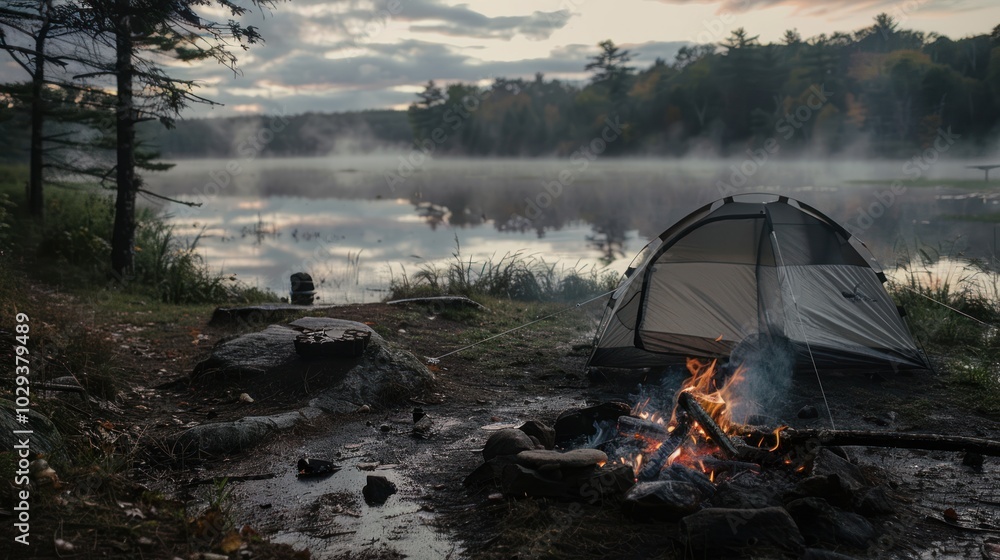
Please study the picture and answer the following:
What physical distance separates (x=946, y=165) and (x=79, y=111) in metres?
47.9

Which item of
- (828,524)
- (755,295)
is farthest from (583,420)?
(755,295)

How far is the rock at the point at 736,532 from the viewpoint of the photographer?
3.82 meters

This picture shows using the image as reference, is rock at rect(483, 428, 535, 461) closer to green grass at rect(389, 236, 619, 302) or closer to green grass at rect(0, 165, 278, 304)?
green grass at rect(389, 236, 619, 302)

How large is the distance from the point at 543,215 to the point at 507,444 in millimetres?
37330

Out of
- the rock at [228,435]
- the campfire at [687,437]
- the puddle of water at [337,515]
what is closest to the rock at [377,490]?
the puddle of water at [337,515]

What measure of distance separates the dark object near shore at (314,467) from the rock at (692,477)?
7.68 ft

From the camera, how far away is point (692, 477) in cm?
452

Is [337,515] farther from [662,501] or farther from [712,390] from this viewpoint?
[712,390]

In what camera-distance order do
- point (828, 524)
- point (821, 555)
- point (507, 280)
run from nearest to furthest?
point (821, 555) → point (828, 524) → point (507, 280)

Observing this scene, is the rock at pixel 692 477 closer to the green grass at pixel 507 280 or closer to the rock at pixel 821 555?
the rock at pixel 821 555

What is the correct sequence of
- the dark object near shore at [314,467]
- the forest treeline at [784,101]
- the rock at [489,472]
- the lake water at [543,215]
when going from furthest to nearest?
the forest treeline at [784,101] < the lake water at [543,215] < the dark object near shore at [314,467] < the rock at [489,472]

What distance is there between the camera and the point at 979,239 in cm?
2411

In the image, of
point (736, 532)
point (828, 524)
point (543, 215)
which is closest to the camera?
point (736, 532)

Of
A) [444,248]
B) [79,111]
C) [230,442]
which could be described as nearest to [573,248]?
[444,248]
